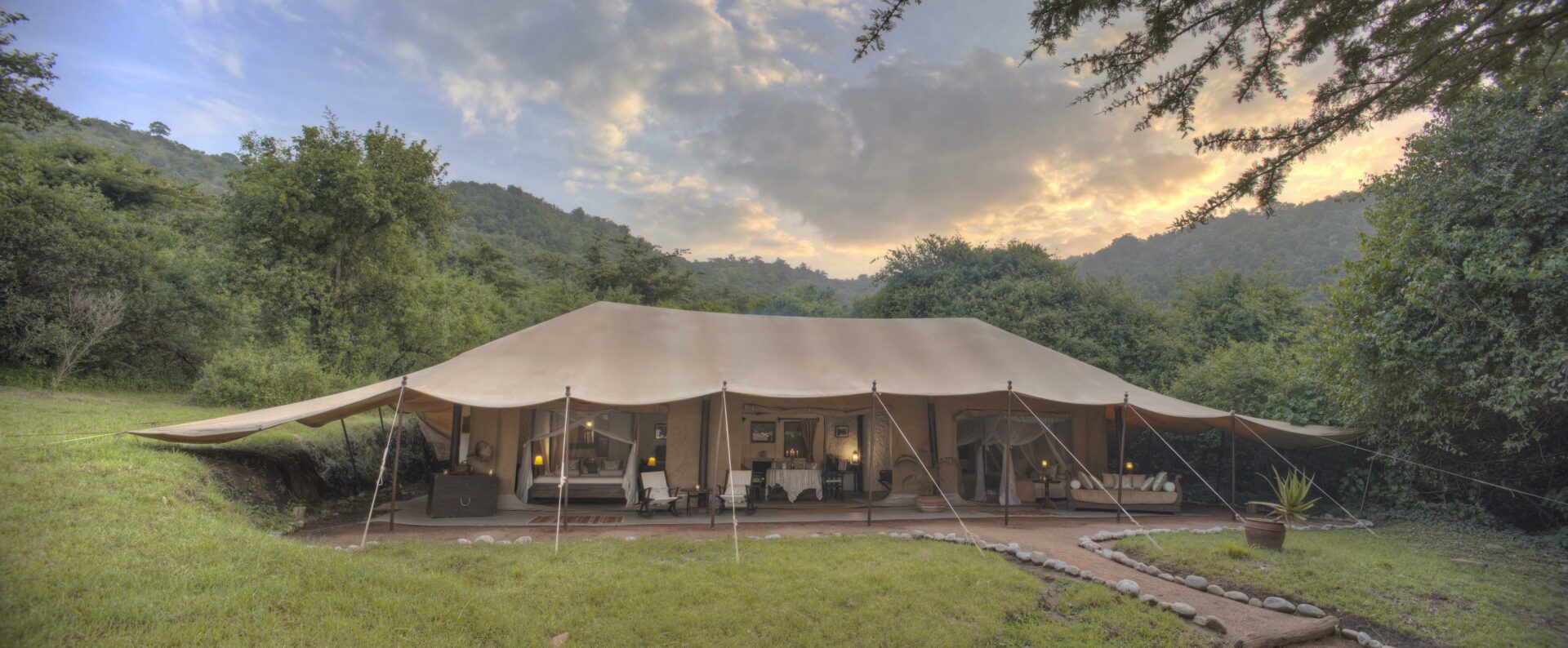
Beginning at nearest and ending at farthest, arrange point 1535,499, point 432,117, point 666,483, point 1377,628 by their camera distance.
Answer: point 1377,628, point 1535,499, point 666,483, point 432,117

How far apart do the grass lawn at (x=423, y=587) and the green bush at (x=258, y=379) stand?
437 centimetres

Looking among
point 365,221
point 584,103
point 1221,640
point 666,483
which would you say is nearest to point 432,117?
point 365,221

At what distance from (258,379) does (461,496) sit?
17.7 feet

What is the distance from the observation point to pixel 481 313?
60.8 feet

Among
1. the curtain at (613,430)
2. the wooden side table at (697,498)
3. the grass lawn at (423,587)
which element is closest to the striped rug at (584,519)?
the curtain at (613,430)

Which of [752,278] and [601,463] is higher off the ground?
[752,278]

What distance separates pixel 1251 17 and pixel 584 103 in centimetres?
1177

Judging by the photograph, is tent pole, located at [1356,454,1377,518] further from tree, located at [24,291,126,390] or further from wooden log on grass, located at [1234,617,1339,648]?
tree, located at [24,291,126,390]

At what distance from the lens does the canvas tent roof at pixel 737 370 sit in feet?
25.3

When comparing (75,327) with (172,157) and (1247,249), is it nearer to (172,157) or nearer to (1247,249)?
(172,157)

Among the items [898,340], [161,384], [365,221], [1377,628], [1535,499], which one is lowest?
[1377,628]

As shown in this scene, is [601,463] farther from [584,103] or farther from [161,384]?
[161,384]

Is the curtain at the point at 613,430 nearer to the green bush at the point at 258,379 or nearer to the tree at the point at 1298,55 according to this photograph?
the green bush at the point at 258,379

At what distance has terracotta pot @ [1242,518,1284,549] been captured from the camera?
642 centimetres
